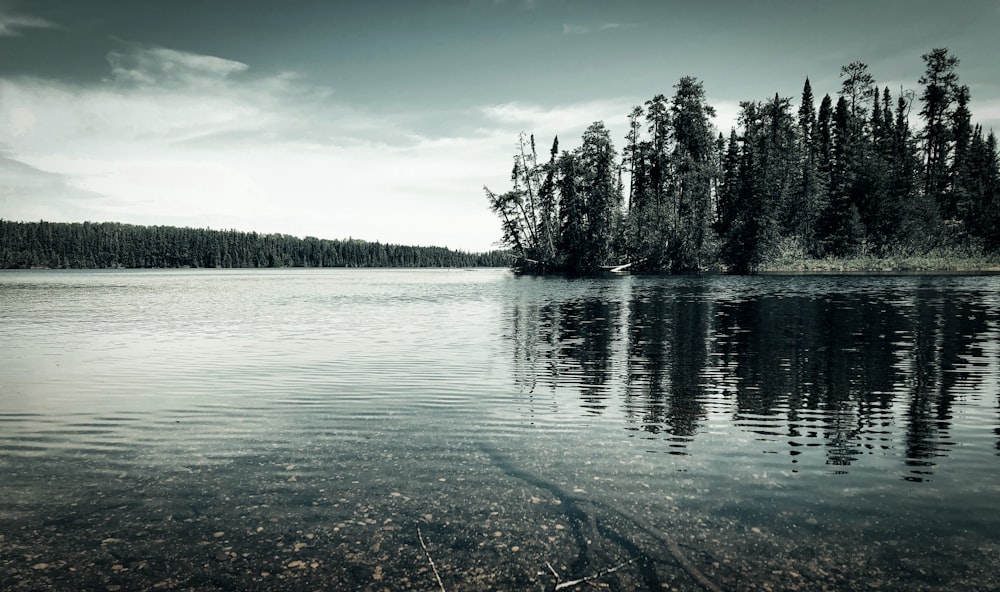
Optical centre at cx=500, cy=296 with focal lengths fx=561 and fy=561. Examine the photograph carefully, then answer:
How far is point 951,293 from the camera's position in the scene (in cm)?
4419

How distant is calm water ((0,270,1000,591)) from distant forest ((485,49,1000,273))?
2934 inches

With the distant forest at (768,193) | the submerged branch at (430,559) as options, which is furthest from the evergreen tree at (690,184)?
the submerged branch at (430,559)

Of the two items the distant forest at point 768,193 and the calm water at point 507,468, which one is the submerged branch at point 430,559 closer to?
the calm water at point 507,468

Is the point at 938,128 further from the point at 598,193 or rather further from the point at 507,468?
the point at 507,468

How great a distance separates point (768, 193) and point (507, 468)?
90.2 m

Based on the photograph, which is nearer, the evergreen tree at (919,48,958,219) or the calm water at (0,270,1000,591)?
the calm water at (0,270,1000,591)

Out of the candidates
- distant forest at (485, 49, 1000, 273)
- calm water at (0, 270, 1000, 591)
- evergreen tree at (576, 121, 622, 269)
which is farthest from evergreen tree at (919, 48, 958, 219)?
calm water at (0, 270, 1000, 591)

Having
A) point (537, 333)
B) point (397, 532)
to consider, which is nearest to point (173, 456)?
point (397, 532)

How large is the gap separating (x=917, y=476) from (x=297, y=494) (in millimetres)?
9170

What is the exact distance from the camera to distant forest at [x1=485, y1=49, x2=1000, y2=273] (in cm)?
8744

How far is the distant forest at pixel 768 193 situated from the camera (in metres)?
87.4

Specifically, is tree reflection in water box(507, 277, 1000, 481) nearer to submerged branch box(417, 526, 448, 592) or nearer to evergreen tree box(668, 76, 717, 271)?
submerged branch box(417, 526, 448, 592)

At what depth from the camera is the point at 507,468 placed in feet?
29.8

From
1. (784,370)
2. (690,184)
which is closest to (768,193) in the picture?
(690,184)
